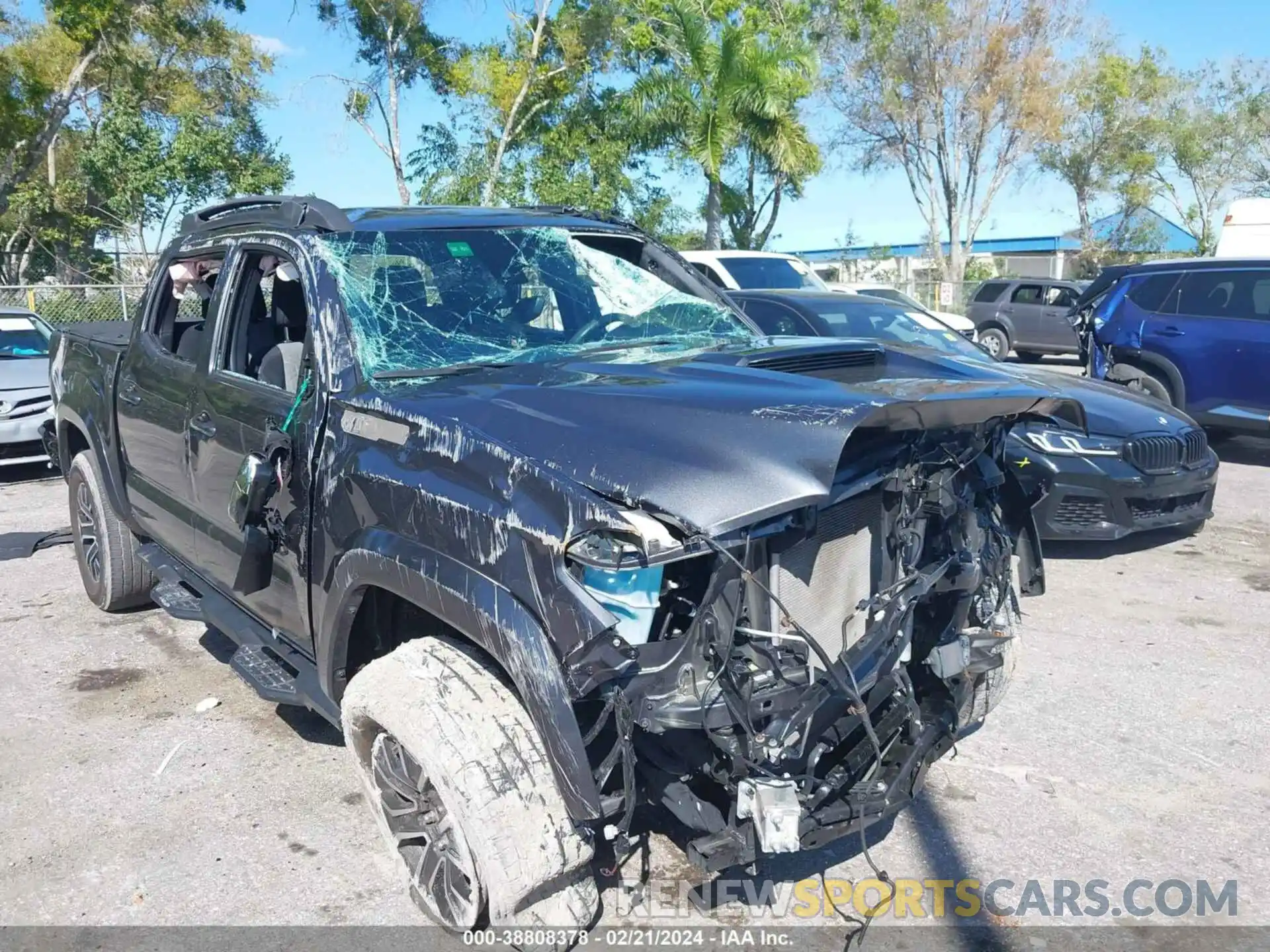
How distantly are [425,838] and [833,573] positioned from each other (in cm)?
136

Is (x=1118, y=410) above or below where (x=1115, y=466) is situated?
above


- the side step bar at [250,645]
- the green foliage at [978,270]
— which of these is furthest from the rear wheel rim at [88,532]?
the green foliage at [978,270]

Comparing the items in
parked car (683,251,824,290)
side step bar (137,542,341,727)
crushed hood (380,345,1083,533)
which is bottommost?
side step bar (137,542,341,727)

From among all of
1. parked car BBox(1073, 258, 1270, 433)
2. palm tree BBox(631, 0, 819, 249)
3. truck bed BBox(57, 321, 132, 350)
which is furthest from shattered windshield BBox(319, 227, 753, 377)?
palm tree BBox(631, 0, 819, 249)

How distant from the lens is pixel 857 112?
33781 mm

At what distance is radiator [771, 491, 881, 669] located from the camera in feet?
8.51

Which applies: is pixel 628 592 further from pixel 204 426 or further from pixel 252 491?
pixel 204 426

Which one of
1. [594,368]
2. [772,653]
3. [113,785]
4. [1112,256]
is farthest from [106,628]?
[1112,256]

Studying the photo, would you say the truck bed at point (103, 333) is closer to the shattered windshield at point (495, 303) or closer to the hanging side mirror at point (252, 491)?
the hanging side mirror at point (252, 491)

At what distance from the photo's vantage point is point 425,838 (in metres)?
2.95

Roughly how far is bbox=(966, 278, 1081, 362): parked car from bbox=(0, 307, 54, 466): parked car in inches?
628

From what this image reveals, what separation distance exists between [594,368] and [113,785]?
95.0 inches

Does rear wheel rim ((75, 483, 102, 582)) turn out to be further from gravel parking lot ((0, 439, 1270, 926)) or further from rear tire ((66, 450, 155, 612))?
gravel parking lot ((0, 439, 1270, 926))

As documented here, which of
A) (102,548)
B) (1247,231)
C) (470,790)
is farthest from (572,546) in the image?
(1247,231)
